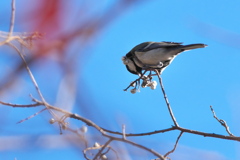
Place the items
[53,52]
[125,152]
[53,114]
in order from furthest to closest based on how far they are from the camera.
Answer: [53,114] < [125,152] < [53,52]

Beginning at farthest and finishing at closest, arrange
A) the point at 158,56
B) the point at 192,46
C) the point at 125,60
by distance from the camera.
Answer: the point at 125,60
the point at 158,56
the point at 192,46

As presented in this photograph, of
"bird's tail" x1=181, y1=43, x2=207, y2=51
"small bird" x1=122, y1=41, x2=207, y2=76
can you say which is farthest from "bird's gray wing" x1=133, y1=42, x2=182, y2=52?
"bird's tail" x1=181, y1=43, x2=207, y2=51

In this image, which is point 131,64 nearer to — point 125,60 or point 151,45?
point 125,60

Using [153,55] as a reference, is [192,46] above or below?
below

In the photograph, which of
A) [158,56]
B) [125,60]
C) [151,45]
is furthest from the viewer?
[125,60]

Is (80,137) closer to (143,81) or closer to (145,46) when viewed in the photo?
(143,81)

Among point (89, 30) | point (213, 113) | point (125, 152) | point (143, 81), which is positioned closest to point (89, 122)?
point (125, 152)

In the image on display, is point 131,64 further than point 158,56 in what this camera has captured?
Yes

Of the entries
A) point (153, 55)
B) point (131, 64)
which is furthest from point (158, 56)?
point (131, 64)

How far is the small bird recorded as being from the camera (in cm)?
491

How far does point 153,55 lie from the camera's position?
504cm

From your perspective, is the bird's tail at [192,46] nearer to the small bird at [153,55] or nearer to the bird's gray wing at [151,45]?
the small bird at [153,55]

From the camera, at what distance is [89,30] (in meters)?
1.51

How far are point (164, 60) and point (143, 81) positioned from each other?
1.00 m
